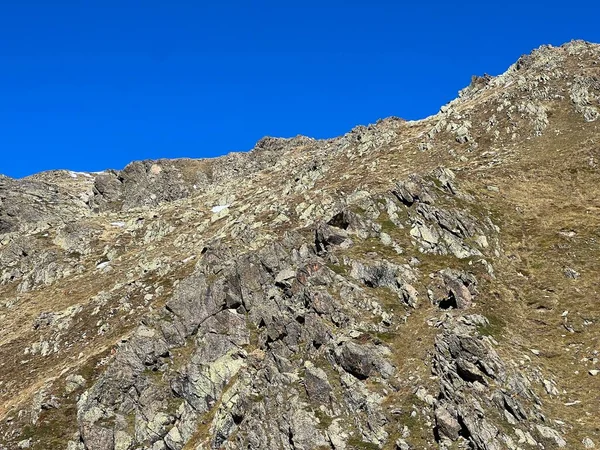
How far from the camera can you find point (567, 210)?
43.4m

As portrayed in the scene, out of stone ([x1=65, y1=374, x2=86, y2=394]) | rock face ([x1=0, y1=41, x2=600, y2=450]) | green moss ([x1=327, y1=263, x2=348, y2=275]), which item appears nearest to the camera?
rock face ([x1=0, y1=41, x2=600, y2=450])

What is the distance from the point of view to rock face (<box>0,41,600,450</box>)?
25938 mm

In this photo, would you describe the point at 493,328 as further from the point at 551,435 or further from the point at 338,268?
the point at 338,268

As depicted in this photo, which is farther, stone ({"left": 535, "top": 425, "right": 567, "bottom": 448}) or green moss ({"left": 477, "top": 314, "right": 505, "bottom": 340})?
green moss ({"left": 477, "top": 314, "right": 505, "bottom": 340})

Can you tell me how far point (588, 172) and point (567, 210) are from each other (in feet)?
30.0

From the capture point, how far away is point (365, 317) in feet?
104

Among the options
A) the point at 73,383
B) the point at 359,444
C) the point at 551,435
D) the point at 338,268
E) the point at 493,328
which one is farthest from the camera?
the point at 73,383

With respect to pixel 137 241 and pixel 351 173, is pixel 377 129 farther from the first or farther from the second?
pixel 137 241

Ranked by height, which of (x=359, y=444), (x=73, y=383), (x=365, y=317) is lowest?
(x=359, y=444)

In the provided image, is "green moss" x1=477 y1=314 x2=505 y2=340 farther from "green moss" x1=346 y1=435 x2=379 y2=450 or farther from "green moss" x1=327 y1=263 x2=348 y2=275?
"green moss" x1=327 y1=263 x2=348 y2=275

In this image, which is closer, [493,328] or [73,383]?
[493,328]

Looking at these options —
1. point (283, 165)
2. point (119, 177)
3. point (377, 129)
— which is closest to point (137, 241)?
point (283, 165)

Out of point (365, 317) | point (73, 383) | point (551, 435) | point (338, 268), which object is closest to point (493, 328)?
point (365, 317)

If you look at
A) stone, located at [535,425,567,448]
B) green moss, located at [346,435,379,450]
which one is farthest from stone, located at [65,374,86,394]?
stone, located at [535,425,567,448]
